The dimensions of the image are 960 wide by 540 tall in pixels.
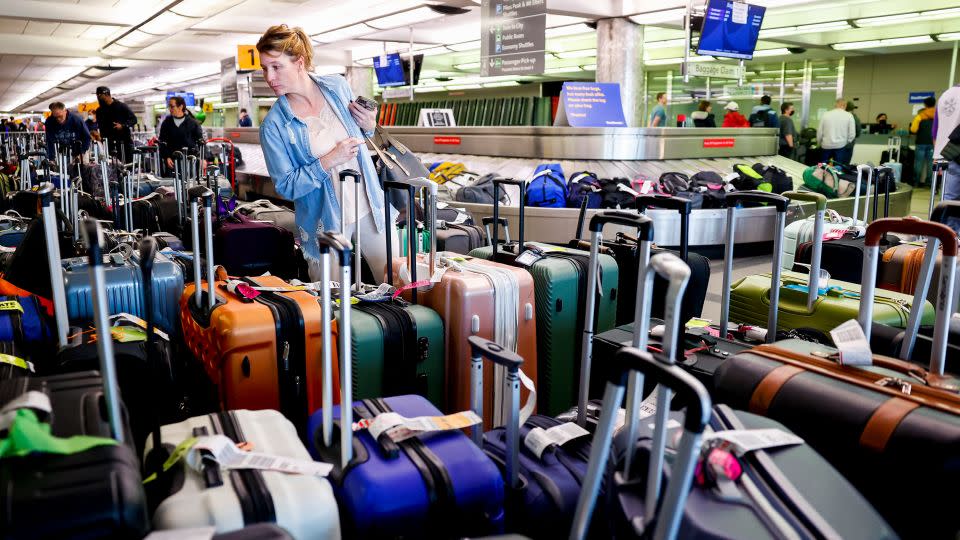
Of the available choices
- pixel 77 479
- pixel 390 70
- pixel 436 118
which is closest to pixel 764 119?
pixel 436 118

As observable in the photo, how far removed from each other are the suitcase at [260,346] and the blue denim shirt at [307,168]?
0.64 metres

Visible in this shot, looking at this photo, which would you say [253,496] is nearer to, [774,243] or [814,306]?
[774,243]

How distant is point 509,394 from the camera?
1.69m

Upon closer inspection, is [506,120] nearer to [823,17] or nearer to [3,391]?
[823,17]

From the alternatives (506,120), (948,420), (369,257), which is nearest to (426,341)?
(369,257)

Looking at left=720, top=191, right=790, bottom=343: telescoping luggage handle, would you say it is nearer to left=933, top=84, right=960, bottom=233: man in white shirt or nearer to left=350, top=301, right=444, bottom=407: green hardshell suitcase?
left=350, top=301, right=444, bottom=407: green hardshell suitcase

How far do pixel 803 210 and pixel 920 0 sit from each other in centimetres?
702

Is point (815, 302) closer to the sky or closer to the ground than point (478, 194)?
closer to the ground

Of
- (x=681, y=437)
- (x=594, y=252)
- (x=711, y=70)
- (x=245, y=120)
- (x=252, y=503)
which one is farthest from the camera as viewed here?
Answer: (x=245, y=120)

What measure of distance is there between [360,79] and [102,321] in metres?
20.0

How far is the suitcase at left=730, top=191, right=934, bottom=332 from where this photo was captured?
104 inches

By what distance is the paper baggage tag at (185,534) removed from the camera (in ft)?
4.03

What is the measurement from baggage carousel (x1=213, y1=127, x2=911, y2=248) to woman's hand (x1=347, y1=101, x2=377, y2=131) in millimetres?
3763

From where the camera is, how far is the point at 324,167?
10.3ft
